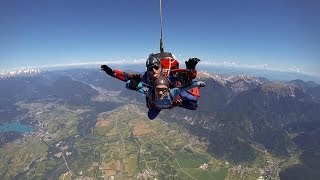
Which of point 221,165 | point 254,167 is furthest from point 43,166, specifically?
point 254,167

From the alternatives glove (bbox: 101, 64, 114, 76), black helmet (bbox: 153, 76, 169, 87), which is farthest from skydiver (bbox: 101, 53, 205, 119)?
black helmet (bbox: 153, 76, 169, 87)

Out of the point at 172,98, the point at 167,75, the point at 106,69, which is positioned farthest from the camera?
the point at 106,69

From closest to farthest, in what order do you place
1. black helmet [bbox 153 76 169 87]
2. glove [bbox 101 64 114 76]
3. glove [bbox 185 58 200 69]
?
1. glove [bbox 185 58 200 69]
2. black helmet [bbox 153 76 169 87]
3. glove [bbox 101 64 114 76]

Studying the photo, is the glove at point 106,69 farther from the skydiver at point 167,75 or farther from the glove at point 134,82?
the glove at point 134,82

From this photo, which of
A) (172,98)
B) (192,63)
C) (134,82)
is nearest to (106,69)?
(134,82)

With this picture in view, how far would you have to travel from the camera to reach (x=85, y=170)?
182 meters

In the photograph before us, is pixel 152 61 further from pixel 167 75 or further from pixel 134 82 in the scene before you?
pixel 134 82

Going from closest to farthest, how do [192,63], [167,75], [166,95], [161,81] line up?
1. [192,63]
2. [161,81]
3. [166,95]
4. [167,75]

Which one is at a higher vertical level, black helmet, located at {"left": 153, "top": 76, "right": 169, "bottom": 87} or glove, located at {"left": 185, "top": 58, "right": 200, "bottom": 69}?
glove, located at {"left": 185, "top": 58, "right": 200, "bottom": 69}

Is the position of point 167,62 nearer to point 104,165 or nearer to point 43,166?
point 104,165

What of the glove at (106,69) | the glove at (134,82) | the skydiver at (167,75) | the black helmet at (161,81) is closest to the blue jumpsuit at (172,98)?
the skydiver at (167,75)

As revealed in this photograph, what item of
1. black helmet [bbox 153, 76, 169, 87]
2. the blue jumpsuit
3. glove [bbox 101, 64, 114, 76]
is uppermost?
glove [bbox 101, 64, 114, 76]

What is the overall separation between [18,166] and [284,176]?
187 metres

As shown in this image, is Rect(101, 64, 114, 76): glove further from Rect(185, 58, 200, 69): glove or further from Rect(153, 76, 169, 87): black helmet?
Rect(185, 58, 200, 69): glove
